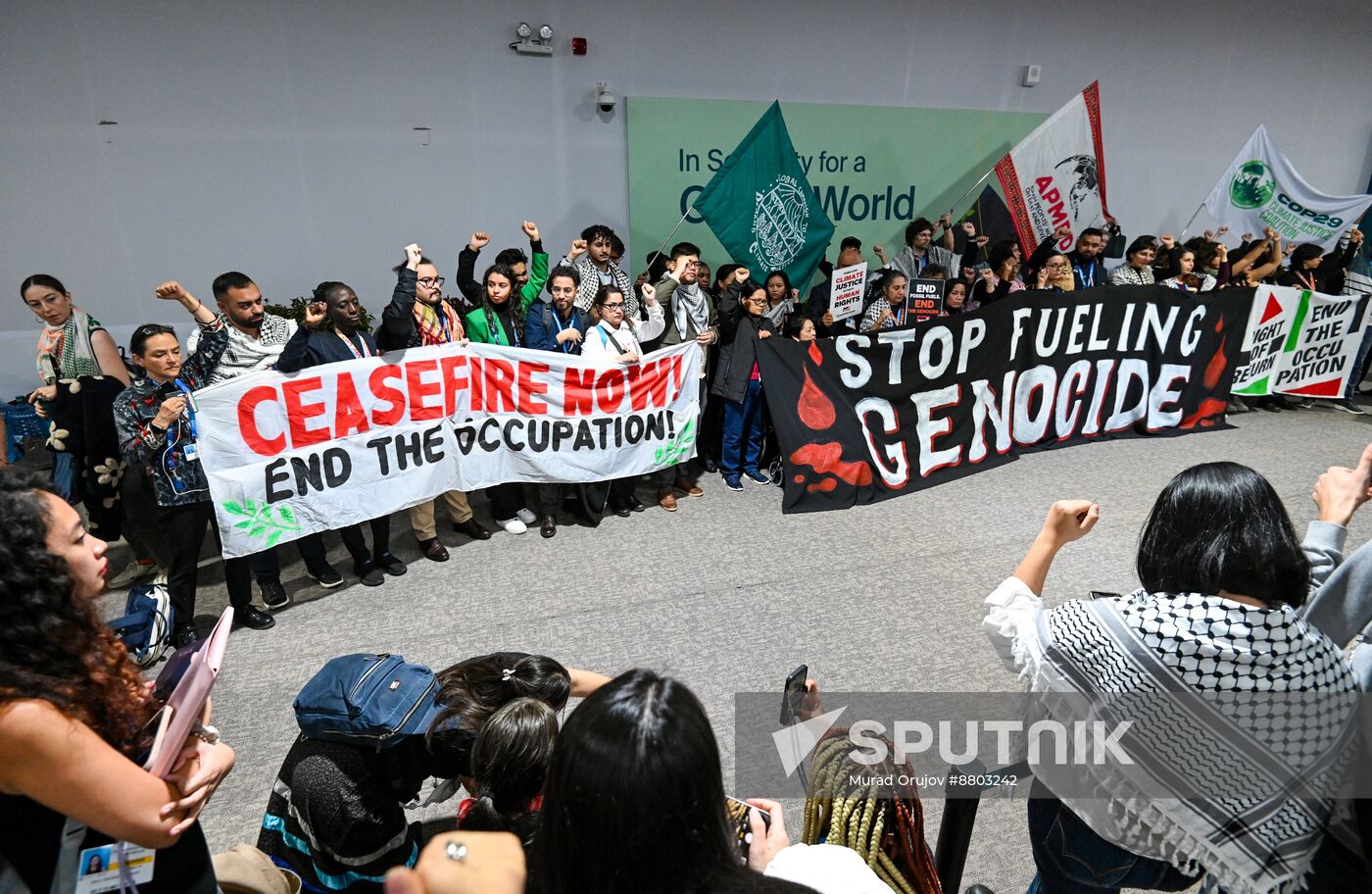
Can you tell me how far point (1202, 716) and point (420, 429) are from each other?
3.47m

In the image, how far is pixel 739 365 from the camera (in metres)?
4.93

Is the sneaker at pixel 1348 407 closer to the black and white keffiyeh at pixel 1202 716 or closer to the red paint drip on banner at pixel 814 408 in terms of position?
the red paint drip on banner at pixel 814 408

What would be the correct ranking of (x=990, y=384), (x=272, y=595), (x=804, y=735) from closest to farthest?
(x=804, y=735), (x=272, y=595), (x=990, y=384)

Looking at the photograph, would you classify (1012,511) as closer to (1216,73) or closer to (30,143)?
(30,143)

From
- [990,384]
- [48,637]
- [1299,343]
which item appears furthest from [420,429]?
[1299,343]

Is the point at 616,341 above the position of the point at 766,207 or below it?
below

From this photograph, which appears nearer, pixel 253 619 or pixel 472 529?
pixel 253 619

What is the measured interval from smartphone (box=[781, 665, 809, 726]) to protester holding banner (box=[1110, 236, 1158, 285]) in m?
6.09

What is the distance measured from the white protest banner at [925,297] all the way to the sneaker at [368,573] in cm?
394

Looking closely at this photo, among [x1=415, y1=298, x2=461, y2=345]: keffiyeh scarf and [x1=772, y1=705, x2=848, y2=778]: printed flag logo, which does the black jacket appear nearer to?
[x1=415, y1=298, x2=461, y2=345]: keffiyeh scarf

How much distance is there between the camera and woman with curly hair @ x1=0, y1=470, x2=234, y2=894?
1.18 metres

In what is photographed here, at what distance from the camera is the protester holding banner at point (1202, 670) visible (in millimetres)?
1354

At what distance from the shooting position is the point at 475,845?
3.57 feet

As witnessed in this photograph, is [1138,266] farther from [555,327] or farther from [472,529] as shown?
[472,529]
